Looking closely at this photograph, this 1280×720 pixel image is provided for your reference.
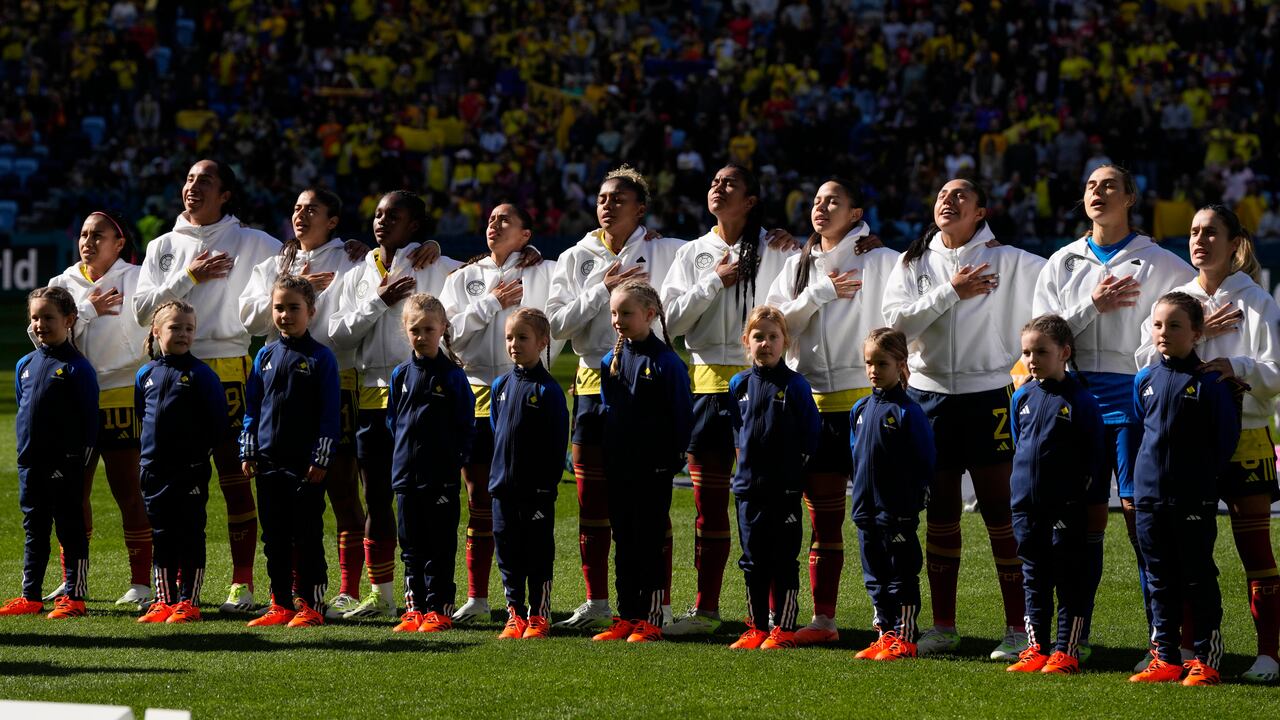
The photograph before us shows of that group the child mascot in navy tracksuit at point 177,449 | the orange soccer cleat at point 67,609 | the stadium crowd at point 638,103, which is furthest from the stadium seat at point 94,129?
the child mascot in navy tracksuit at point 177,449

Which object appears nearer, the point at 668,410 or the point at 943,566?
the point at 943,566

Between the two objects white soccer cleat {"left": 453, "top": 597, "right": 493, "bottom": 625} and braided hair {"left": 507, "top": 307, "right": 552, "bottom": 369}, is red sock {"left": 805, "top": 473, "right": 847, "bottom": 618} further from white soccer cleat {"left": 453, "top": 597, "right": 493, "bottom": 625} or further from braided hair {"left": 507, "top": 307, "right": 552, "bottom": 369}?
white soccer cleat {"left": 453, "top": 597, "right": 493, "bottom": 625}

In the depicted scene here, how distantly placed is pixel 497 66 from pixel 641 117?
4.15 m

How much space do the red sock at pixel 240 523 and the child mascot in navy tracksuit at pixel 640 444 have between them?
1.85 meters

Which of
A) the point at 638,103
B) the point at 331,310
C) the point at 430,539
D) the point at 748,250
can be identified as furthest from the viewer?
the point at 638,103

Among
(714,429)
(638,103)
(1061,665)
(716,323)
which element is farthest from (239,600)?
(638,103)

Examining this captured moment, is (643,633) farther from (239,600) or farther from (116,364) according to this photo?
(116,364)

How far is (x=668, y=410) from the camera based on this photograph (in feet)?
22.8

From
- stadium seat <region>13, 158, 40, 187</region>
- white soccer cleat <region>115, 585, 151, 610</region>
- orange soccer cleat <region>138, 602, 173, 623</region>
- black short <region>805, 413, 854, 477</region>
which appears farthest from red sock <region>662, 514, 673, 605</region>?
stadium seat <region>13, 158, 40, 187</region>

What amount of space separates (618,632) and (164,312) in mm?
2447

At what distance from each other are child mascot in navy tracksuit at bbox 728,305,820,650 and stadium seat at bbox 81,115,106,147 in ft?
74.5

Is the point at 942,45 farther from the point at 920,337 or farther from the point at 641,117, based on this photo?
the point at 920,337

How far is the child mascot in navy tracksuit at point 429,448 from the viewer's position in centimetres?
712

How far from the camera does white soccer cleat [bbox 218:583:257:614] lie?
7.74m
